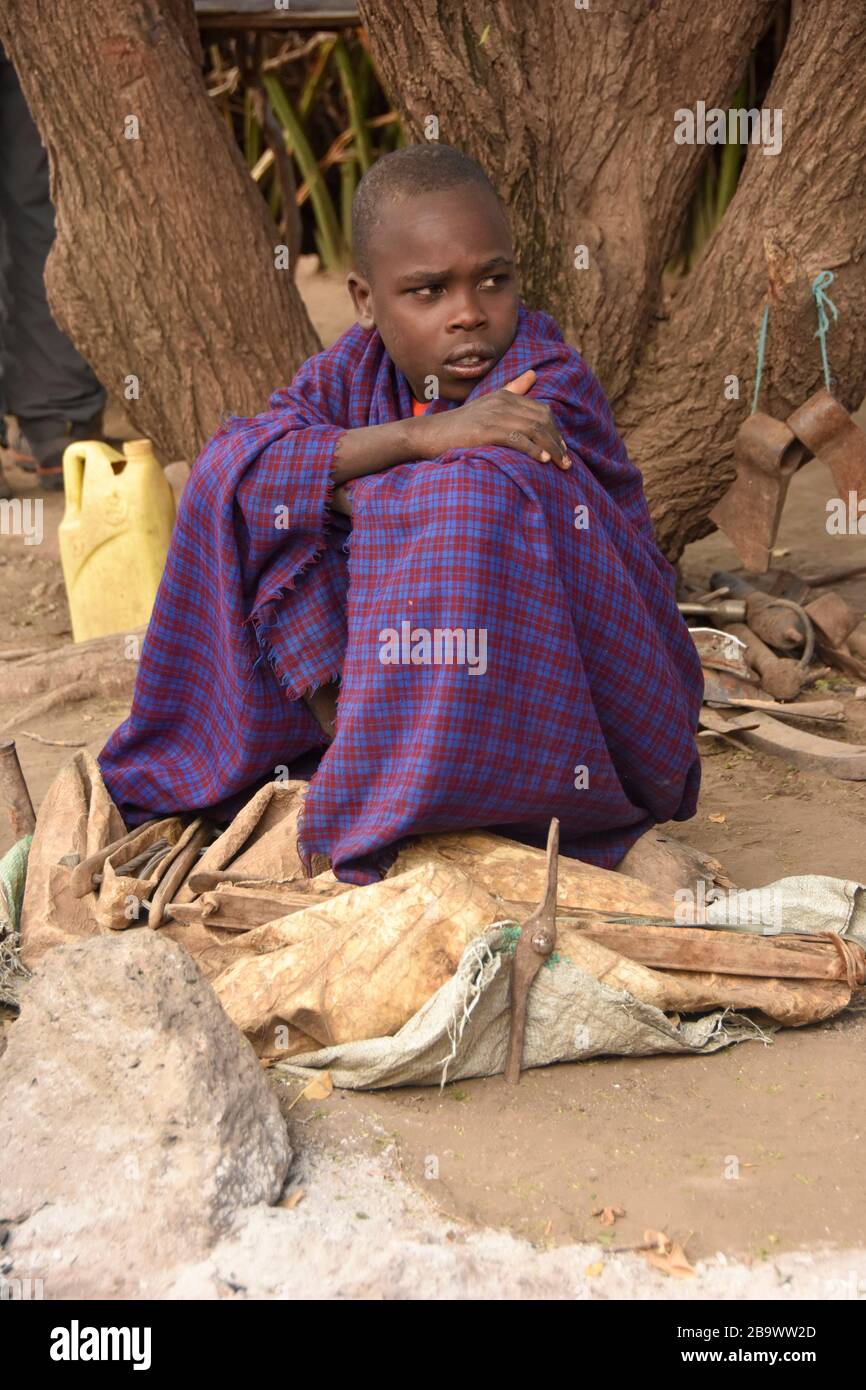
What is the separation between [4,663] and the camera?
4.49 meters

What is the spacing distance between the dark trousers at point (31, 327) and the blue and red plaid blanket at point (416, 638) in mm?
3296

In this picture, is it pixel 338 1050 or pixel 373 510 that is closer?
pixel 338 1050

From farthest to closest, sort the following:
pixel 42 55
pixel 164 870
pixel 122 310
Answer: pixel 122 310 < pixel 42 55 < pixel 164 870

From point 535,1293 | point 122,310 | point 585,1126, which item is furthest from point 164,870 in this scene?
point 122,310

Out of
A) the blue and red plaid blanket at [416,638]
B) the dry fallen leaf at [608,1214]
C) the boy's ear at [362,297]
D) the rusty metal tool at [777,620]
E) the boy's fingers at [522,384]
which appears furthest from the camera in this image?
the rusty metal tool at [777,620]

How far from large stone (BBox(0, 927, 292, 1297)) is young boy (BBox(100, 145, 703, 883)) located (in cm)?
55

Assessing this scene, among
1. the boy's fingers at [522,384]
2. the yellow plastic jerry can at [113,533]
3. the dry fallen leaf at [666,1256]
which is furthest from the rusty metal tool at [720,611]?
the dry fallen leaf at [666,1256]

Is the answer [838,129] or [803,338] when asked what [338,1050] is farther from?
→ [838,129]

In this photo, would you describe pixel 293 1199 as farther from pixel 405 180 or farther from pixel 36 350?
pixel 36 350

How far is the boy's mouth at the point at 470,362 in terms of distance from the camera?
2.79 metres

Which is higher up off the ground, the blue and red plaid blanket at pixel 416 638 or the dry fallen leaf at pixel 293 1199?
the blue and red plaid blanket at pixel 416 638

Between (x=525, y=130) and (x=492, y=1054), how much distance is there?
8.69ft

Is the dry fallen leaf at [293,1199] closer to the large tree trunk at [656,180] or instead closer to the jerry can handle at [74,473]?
the large tree trunk at [656,180]

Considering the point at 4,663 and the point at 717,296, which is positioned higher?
the point at 717,296
